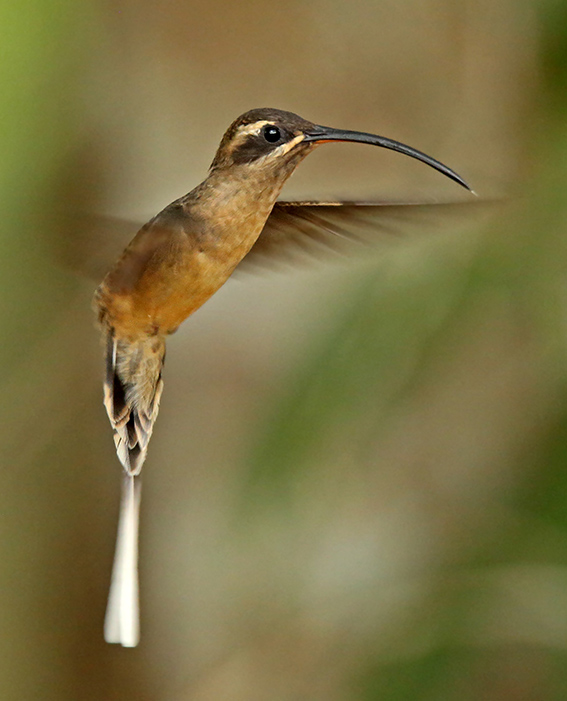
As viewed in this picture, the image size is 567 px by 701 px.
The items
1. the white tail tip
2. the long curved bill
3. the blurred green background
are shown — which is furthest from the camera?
the blurred green background

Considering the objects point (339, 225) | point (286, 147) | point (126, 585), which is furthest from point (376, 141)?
point (126, 585)

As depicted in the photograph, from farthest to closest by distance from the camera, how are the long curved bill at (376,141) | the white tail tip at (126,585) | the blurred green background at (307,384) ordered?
the blurred green background at (307,384), the white tail tip at (126,585), the long curved bill at (376,141)

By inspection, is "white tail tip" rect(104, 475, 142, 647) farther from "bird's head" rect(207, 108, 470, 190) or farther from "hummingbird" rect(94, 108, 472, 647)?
"bird's head" rect(207, 108, 470, 190)

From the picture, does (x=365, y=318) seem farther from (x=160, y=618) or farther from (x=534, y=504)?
(x=160, y=618)

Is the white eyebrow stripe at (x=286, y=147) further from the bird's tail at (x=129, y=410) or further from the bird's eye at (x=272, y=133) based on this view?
the bird's tail at (x=129, y=410)

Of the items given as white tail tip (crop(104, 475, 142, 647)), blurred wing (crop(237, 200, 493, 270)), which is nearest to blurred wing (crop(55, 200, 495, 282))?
blurred wing (crop(237, 200, 493, 270))

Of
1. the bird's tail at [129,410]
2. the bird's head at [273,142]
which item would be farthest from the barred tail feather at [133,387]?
the bird's head at [273,142]

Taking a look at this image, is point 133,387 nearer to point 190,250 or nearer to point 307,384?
point 190,250
